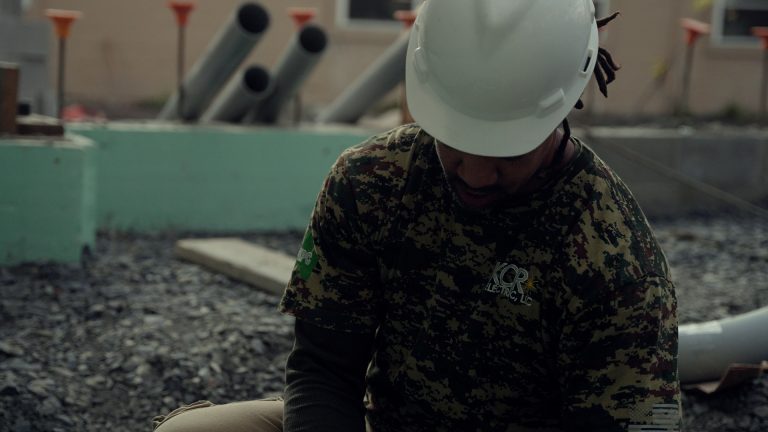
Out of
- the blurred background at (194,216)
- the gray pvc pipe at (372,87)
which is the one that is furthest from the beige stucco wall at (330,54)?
the gray pvc pipe at (372,87)

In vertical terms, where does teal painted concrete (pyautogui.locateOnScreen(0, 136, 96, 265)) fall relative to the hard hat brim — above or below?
below

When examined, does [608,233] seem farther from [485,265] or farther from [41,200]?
[41,200]

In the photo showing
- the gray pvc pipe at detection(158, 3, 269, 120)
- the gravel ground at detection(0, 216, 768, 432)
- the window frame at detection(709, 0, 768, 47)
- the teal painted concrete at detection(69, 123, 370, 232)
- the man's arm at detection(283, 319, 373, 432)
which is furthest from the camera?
the window frame at detection(709, 0, 768, 47)

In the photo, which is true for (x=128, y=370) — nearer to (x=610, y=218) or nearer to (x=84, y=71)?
(x=610, y=218)

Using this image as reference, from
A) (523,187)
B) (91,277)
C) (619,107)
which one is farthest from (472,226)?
(619,107)

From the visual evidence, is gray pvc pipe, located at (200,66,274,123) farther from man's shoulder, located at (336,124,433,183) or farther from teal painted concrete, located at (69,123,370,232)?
man's shoulder, located at (336,124,433,183)

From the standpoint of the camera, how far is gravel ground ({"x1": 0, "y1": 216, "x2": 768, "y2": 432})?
360cm

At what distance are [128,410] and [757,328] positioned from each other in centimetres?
208

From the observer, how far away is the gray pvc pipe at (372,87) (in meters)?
7.37

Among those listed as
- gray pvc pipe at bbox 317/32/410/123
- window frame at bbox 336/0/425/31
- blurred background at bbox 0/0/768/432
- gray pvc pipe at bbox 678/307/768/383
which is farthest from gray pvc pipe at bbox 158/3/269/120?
window frame at bbox 336/0/425/31

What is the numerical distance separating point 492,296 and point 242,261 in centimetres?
314

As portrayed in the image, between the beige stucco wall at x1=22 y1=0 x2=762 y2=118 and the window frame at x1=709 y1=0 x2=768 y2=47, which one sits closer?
the beige stucco wall at x1=22 y1=0 x2=762 y2=118

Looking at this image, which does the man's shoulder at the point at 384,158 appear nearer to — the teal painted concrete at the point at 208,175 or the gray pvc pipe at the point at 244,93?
the teal painted concrete at the point at 208,175

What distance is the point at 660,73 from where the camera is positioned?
12.6 meters
